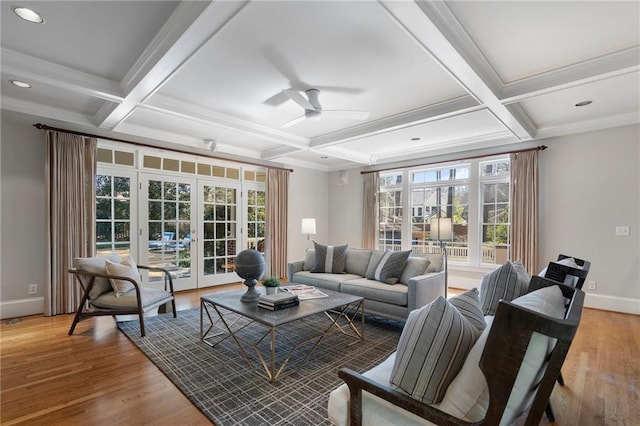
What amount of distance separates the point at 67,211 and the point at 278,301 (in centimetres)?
323

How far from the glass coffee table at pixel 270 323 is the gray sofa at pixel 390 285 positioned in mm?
387

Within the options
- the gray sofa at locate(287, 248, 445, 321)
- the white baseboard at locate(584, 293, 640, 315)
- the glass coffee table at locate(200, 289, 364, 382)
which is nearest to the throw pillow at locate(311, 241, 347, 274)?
the gray sofa at locate(287, 248, 445, 321)

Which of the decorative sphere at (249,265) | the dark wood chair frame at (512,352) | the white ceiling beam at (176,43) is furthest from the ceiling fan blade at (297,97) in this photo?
the dark wood chair frame at (512,352)

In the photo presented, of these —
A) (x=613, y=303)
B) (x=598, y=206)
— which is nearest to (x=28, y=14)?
(x=598, y=206)

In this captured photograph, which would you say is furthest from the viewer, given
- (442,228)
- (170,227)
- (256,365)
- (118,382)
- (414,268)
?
(170,227)

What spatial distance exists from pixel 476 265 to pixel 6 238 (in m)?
6.70

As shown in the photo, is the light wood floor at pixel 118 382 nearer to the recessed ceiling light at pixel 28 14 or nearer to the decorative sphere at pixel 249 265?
the decorative sphere at pixel 249 265

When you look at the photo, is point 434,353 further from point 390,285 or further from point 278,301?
point 390,285

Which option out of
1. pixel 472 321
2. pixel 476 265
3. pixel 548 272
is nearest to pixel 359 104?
pixel 548 272

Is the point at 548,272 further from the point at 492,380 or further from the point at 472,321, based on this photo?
the point at 492,380

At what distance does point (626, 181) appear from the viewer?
3934mm

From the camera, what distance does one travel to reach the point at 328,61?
2.62 metres

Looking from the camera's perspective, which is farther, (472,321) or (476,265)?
(476,265)

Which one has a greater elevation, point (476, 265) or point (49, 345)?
point (476, 265)
